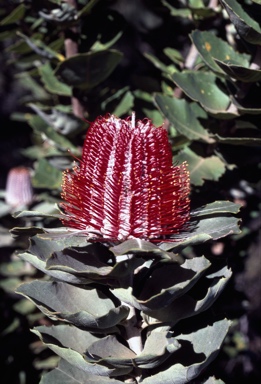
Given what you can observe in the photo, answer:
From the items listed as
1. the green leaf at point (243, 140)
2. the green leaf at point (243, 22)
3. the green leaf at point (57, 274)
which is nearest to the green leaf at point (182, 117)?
the green leaf at point (243, 140)

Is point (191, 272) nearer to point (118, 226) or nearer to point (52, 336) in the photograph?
point (118, 226)

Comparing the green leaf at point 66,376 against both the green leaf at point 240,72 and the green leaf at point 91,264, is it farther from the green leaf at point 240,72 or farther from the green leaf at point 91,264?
the green leaf at point 240,72

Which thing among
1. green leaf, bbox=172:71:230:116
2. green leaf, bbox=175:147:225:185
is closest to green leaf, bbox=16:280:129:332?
green leaf, bbox=175:147:225:185

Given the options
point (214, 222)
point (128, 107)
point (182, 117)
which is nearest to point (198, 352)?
point (214, 222)

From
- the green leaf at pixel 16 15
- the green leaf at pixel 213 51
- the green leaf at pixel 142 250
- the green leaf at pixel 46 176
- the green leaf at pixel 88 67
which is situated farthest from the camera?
the green leaf at pixel 46 176

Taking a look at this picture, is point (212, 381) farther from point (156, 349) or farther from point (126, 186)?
point (126, 186)

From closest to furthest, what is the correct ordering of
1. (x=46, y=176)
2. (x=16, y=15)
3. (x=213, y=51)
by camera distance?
(x=213, y=51) → (x=16, y=15) → (x=46, y=176)
